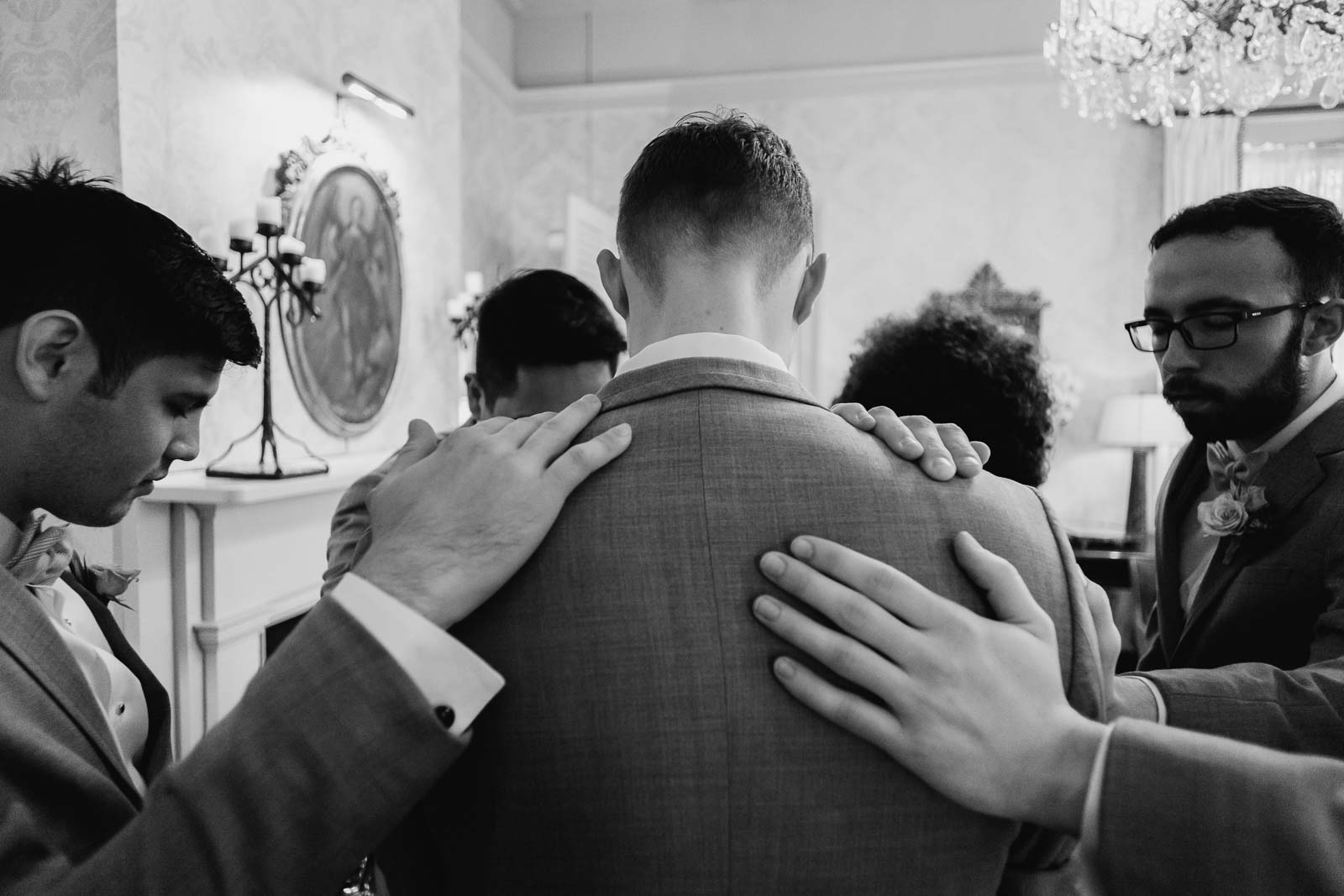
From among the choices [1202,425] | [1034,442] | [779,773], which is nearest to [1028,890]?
[779,773]

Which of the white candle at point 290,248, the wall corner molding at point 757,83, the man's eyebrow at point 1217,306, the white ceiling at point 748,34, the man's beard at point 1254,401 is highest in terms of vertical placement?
the white ceiling at point 748,34

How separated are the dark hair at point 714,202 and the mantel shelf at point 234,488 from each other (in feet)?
6.05

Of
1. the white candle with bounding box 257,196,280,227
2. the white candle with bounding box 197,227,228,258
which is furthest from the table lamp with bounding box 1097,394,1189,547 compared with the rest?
the white candle with bounding box 197,227,228,258

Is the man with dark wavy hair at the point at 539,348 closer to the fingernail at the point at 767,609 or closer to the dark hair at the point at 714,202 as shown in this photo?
the dark hair at the point at 714,202

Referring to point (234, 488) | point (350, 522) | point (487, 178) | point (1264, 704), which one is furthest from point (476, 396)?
point (487, 178)

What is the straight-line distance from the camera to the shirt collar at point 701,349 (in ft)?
2.95

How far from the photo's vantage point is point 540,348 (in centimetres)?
211

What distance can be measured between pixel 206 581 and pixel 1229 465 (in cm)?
266

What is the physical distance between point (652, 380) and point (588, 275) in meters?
5.09

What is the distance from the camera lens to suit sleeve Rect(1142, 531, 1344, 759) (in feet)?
3.88

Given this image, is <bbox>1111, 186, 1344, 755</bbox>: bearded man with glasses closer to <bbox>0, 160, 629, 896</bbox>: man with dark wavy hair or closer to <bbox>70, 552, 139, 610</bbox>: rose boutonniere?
<bbox>0, 160, 629, 896</bbox>: man with dark wavy hair

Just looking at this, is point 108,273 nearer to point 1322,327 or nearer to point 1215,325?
point 1215,325

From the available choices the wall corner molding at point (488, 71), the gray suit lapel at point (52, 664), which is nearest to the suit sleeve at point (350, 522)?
the gray suit lapel at point (52, 664)

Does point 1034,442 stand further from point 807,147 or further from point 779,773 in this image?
point 807,147
